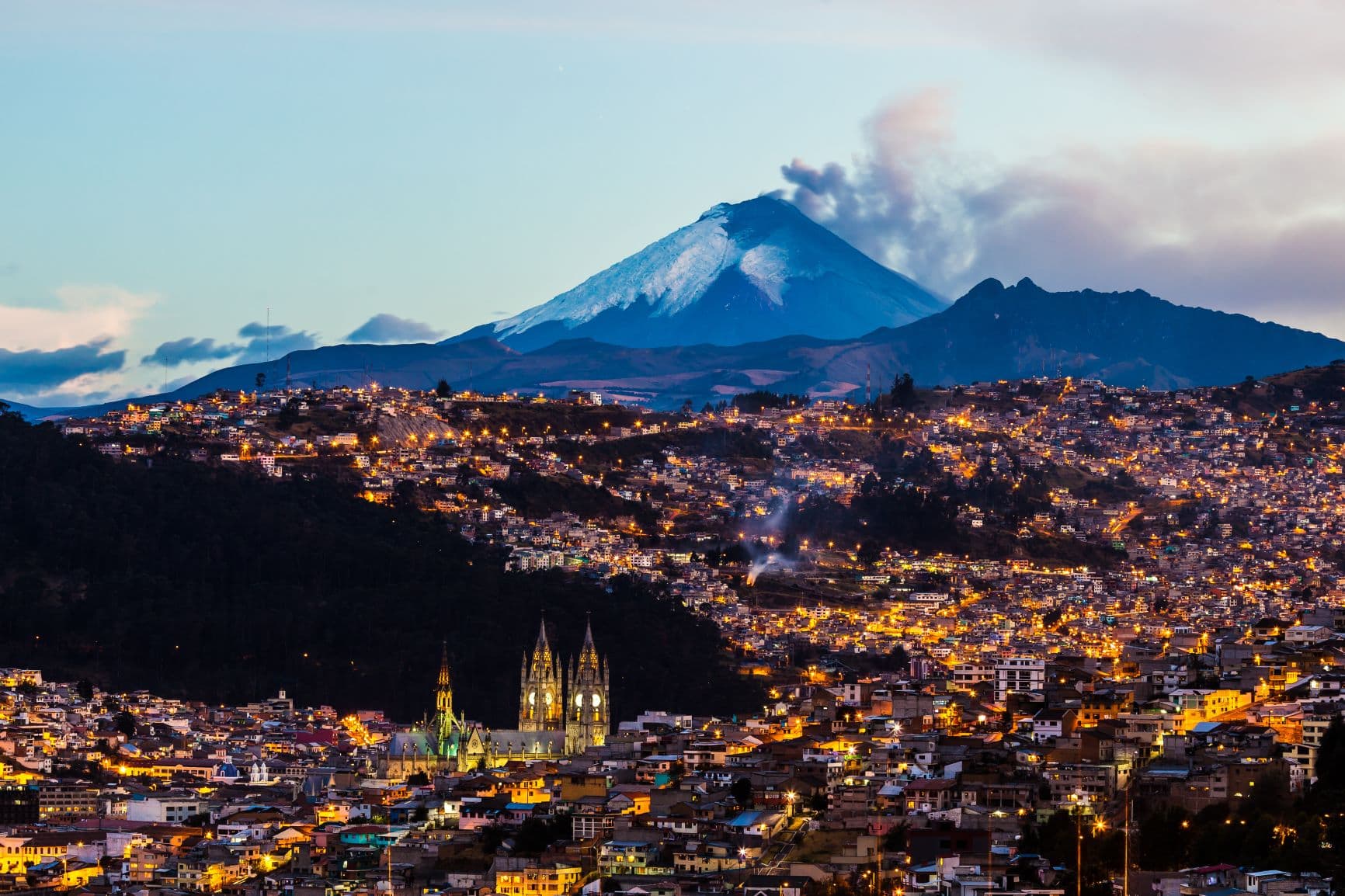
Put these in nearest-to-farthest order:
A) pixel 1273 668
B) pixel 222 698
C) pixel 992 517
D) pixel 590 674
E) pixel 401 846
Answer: pixel 401 846 < pixel 1273 668 < pixel 590 674 < pixel 222 698 < pixel 992 517

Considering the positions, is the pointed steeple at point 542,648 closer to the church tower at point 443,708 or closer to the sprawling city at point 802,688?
the sprawling city at point 802,688

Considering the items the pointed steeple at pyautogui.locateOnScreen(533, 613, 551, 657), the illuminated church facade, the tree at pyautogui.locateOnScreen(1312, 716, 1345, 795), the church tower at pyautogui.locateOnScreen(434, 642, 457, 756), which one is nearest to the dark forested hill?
the church tower at pyautogui.locateOnScreen(434, 642, 457, 756)

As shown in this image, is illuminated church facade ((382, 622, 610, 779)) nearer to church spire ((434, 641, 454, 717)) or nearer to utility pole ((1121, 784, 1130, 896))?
church spire ((434, 641, 454, 717))

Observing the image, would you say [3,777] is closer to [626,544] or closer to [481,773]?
[481,773]

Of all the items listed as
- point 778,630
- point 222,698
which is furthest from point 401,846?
point 778,630

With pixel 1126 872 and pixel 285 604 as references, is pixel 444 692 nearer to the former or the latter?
pixel 285 604

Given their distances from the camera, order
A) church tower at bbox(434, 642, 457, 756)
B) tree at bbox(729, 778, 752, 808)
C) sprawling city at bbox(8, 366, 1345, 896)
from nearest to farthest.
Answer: sprawling city at bbox(8, 366, 1345, 896)
tree at bbox(729, 778, 752, 808)
church tower at bbox(434, 642, 457, 756)
